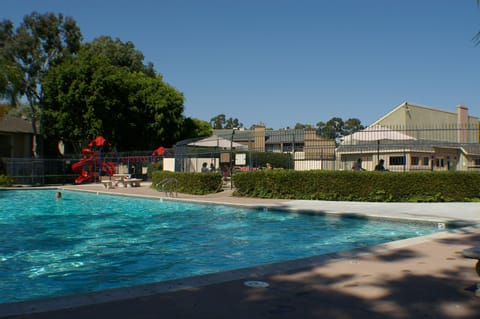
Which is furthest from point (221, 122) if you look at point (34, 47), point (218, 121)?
point (34, 47)

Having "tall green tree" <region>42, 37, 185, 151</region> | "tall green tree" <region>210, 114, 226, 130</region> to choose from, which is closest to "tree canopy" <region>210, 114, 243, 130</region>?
"tall green tree" <region>210, 114, 226, 130</region>

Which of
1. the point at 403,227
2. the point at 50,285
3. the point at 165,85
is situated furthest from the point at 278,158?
the point at 50,285

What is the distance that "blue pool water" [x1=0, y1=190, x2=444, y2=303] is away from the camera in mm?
7621

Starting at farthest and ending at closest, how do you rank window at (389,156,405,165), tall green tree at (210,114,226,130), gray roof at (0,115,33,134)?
tall green tree at (210,114,226,130), gray roof at (0,115,33,134), window at (389,156,405,165)

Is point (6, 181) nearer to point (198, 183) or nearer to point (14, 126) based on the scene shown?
point (14, 126)

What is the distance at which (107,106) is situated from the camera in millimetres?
36500

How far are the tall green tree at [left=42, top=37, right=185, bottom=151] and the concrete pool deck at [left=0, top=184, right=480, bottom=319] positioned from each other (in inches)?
1279

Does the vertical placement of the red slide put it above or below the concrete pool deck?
above

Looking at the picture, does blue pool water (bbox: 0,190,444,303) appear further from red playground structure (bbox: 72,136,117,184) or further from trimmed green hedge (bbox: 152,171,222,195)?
red playground structure (bbox: 72,136,117,184)

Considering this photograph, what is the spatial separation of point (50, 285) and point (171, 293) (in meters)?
3.34

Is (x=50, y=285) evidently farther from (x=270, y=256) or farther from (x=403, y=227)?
(x=403, y=227)

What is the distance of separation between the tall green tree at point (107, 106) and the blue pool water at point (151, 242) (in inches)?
789

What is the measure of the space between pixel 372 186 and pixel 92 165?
25.5 meters

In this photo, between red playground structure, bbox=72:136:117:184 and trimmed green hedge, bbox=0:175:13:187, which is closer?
trimmed green hedge, bbox=0:175:13:187
